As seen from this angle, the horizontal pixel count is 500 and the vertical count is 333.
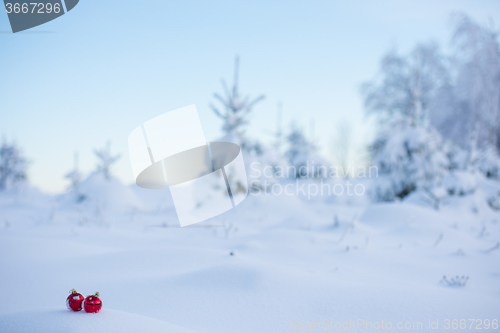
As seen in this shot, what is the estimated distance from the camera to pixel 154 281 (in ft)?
7.34

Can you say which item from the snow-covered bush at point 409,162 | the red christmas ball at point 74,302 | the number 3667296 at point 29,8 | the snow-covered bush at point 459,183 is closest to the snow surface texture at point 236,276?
the red christmas ball at point 74,302

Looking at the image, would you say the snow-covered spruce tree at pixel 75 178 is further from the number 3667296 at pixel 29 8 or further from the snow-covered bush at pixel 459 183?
the snow-covered bush at pixel 459 183

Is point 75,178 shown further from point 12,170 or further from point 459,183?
point 459,183

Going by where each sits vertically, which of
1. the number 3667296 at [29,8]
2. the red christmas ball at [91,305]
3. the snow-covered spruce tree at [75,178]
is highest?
the number 3667296 at [29,8]

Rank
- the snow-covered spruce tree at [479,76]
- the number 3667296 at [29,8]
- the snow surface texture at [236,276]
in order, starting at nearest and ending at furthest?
the snow surface texture at [236,276] → the number 3667296 at [29,8] → the snow-covered spruce tree at [479,76]

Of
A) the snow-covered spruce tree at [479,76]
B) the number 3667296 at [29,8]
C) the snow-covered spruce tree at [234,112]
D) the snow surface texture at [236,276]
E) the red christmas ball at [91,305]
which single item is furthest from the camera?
the snow-covered spruce tree at [479,76]

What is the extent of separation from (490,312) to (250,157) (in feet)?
19.2

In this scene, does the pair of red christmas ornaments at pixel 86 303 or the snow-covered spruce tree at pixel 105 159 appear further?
the snow-covered spruce tree at pixel 105 159

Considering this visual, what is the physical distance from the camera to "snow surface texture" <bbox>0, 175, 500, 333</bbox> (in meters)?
1.70

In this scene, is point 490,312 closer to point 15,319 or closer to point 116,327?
point 116,327

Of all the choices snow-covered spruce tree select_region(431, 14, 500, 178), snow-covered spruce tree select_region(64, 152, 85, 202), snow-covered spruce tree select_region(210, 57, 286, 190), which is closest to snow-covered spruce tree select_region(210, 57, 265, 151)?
snow-covered spruce tree select_region(210, 57, 286, 190)

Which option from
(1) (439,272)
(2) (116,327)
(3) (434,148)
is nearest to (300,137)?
(3) (434,148)

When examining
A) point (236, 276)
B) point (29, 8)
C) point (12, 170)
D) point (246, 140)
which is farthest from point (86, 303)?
point (12, 170)

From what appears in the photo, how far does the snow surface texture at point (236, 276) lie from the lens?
1.70 m
